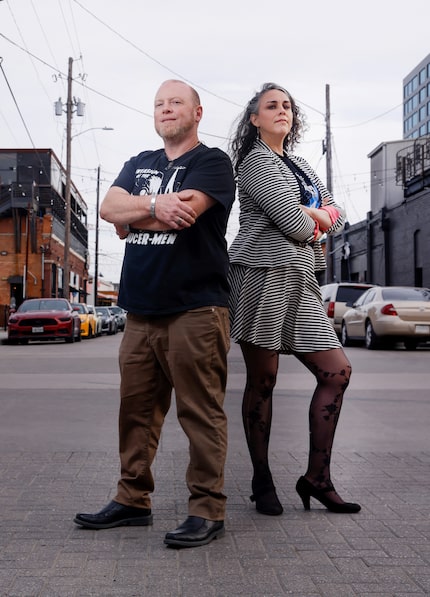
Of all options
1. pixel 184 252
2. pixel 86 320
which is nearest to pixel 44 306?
pixel 86 320

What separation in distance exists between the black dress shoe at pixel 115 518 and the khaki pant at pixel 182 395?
3 cm

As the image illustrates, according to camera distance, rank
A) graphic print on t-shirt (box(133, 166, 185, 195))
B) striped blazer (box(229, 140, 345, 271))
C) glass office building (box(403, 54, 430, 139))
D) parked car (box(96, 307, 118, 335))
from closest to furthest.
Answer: graphic print on t-shirt (box(133, 166, 185, 195)), striped blazer (box(229, 140, 345, 271)), parked car (box(96, 307, 118, 335)), glass office building (box(403, 54, 430, 139))

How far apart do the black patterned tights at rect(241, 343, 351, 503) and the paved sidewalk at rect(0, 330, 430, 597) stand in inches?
8.8

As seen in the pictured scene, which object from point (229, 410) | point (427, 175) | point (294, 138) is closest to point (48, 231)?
point (427, 175)

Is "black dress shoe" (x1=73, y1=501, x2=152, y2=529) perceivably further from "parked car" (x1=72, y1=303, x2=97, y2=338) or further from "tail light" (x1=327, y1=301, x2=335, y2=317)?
"parked car" (x1=72, y1=303, x2=97, y2=338)

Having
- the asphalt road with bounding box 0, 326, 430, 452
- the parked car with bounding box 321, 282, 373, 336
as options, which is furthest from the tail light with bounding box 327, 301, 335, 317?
the asphalt road with bounding box 0, 326, 430, 452

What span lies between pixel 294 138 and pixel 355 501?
6.32 ft

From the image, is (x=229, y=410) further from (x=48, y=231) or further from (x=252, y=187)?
(x=48, y=231)

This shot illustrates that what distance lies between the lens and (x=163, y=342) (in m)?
3.79

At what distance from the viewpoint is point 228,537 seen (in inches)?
148

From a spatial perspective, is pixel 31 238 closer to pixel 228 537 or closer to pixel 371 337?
pixel 371 337

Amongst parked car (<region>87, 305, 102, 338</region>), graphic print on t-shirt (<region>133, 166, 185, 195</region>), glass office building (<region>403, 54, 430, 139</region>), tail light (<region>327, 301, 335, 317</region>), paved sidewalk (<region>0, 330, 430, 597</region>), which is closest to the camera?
paved sidewalk (<region>0, 330, 430, 597</region>)

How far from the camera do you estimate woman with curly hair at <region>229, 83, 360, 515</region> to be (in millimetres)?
4168

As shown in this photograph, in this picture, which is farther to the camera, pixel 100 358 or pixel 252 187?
pixel 100 358
